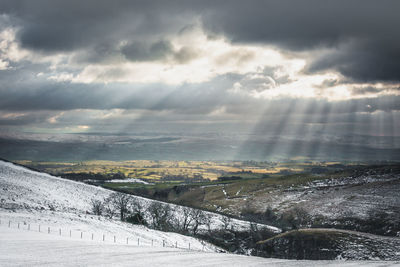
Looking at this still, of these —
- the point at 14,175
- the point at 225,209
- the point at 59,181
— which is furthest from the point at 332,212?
the point at 14,175

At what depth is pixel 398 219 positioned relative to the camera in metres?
89.8

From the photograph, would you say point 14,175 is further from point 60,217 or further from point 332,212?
point 332,212

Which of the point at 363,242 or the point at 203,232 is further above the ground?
the point at 363,242

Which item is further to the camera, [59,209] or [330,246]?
[59,209]

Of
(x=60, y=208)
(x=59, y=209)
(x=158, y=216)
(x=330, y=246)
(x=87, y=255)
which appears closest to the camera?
(x=87, y=255)

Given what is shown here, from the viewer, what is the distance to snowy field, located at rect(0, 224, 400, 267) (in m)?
37.8

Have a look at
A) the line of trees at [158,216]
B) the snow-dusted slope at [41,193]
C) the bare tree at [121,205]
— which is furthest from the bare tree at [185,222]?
the snow-dusted slope at [41,193]

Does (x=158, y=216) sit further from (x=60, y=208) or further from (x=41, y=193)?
(x=41, y=193)

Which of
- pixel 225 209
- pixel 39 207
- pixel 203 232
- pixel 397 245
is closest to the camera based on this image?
pixel 397 245

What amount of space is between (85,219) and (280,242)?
40.5m

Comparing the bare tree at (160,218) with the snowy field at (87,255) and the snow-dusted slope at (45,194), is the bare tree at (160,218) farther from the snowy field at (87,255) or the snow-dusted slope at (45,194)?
the snowy field at (87,255)

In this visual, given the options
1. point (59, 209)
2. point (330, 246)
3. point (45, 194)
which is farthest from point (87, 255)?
point (45, 194)

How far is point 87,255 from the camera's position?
4166cm

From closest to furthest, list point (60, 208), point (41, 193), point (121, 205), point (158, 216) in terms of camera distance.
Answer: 1. point (60, 208)
2. point (158, 216)
3. point (121, 205)
4. point (41, 193)
